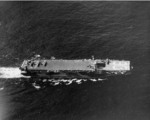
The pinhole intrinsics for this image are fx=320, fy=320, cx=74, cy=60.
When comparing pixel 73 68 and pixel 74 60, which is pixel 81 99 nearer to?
pixel 73 68

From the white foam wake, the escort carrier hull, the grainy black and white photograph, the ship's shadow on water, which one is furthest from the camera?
the white foam wake

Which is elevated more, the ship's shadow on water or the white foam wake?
the white foam wake

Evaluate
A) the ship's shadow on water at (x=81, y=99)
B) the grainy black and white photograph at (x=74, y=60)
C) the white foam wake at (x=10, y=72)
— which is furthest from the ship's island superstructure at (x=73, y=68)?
the ship's shadow on water at (x=81, y=99)

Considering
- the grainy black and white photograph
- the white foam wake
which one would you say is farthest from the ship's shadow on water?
the white foam wake

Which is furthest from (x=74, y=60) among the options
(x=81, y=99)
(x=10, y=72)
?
(x=10, y=72)

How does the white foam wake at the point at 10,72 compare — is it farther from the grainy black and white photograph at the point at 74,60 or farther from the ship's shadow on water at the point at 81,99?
the ship's shadow on water at the point at 81,99

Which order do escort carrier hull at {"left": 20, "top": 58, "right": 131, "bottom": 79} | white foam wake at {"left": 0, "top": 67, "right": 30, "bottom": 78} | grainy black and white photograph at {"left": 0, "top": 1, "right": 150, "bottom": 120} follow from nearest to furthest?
grainy black and white photograph at {"left": 0, "top": 1, "right": 150, "bottom": 120} → escort carrier hull at {"left": 20, "top": 58, "right": 131, "bottom": 79} → white foam wake at {"left": 0, "top": 67, "right": 30, "bottom": 78}

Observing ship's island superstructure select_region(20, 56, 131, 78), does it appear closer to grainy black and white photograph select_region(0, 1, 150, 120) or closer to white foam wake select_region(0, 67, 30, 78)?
grainy black and white photograph select_region(0, 1, 150, 120)

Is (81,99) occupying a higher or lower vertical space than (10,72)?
lower
